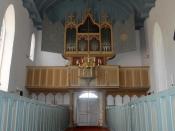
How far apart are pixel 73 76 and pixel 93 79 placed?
132 cm

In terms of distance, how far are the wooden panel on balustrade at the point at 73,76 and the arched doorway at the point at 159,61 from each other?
500cm

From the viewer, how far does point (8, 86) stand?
38.1 feet

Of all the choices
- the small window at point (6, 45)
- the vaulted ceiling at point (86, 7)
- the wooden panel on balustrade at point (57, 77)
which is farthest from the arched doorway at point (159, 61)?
the small window at point (6, 45)

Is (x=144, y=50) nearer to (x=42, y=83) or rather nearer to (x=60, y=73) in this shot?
(x=60, y=73)

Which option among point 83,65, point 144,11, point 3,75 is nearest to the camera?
point 3,75

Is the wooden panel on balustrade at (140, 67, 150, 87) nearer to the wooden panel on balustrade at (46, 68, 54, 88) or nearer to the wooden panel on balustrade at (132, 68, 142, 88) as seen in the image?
the wooden panel on balustrade at (132, 68, 142, 88)

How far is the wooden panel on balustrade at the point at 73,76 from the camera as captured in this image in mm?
14219

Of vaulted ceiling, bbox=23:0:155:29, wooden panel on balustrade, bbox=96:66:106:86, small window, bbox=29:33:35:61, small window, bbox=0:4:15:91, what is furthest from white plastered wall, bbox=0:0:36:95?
wooden panel on balustrade, bbox=96:66:106:86

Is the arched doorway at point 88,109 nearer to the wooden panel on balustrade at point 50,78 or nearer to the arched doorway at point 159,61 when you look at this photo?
the wooden panel on balustrade at point 50,78

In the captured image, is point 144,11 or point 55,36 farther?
point 55,36

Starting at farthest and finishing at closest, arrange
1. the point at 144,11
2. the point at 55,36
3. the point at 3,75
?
→ the point at 55,36 < the point at 144,11 < the point at 3,75

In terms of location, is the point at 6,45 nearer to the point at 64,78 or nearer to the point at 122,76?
the point at 64,78

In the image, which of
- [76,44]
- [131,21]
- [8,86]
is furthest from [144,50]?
[8,86]

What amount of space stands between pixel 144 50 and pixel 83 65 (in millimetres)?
5967
